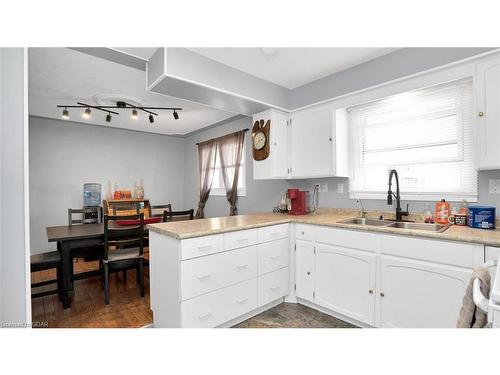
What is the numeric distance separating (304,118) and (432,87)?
1191 mm

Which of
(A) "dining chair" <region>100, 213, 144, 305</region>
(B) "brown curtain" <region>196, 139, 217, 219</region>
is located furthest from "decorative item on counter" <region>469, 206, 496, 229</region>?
(B) "brown curtain" <region>196, 139, 217, 219</region>

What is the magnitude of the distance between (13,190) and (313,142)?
2.50 m

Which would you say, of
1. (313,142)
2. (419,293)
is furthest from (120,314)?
(313,142)

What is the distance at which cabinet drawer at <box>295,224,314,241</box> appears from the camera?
7.54 ft

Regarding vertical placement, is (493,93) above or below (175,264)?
above

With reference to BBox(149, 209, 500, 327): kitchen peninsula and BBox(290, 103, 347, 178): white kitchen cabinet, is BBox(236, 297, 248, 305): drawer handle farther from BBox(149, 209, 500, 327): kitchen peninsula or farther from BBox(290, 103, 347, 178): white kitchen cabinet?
BBox(290, 103, 347, 178): white kitchen cabinet

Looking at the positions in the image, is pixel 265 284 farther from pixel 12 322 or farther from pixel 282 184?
pixel 12 322

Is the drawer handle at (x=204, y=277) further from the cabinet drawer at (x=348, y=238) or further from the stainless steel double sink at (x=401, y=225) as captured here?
the stainless steel double sink at (x=401, y=225)

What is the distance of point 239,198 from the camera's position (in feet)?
13.7

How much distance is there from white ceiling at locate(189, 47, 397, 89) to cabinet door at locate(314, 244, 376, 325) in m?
1.74

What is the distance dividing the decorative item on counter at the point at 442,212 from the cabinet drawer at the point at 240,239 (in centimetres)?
152

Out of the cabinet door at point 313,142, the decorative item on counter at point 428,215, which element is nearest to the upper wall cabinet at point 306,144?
the cabinet door at point 313,142

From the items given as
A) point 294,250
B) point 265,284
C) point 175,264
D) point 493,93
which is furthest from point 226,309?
point 493,93
